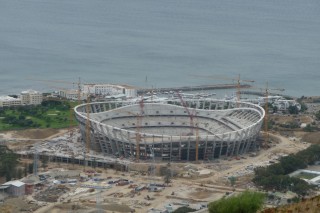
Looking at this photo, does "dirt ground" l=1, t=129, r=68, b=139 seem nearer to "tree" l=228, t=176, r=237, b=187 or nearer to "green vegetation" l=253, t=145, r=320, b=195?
"tree" l=228, t=176, r=237, b=187

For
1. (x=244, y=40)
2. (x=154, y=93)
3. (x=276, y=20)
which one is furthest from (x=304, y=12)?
(x=154, y=93)

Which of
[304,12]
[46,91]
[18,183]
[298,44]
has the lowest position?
[18,183]

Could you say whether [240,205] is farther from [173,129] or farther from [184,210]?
[173,129]

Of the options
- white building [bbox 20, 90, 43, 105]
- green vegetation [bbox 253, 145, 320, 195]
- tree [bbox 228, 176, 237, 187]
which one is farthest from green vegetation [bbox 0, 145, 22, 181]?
white building [bbox 20, 90, 43, 105]

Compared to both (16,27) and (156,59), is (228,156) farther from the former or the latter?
(16,27)

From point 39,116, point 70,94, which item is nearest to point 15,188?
point 39,116

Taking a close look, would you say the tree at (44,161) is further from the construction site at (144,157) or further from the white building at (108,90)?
the white building at (108,90)
